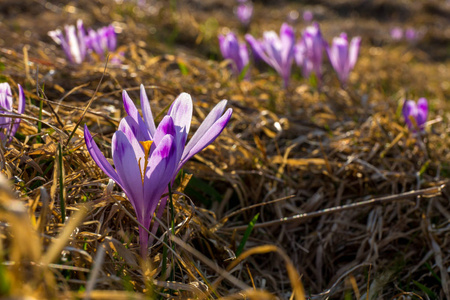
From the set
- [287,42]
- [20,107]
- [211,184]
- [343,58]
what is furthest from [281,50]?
[20,107]

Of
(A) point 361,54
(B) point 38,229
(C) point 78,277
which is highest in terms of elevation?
(B) point 38,229

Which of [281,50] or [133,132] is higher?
[133,132]

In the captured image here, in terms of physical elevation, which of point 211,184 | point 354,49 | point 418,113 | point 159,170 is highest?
point 159,170

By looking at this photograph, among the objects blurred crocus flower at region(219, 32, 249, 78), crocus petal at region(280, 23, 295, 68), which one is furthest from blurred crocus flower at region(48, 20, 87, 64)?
crocus petal at region(280, 23, 295, 68)

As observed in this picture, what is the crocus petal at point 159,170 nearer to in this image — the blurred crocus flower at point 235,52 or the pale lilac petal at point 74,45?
the pale lilac petal at point 74,45

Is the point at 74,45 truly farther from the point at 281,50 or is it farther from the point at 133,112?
the point at 133,112

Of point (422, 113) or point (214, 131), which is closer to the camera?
point (214, 131)

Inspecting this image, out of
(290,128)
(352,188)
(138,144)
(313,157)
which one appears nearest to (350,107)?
(290,128)

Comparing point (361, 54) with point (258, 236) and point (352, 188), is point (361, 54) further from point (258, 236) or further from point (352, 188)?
point (258, 236)
